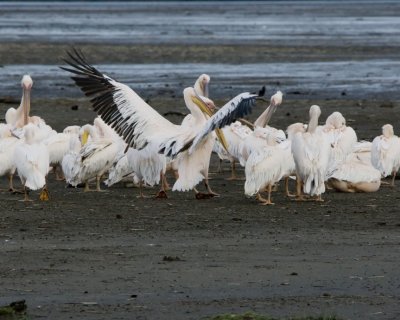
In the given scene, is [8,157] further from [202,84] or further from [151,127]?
[202,84]

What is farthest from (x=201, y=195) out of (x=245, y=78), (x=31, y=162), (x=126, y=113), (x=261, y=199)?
(x=245, y=78)

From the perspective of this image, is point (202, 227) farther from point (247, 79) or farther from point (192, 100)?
point (247, 79)

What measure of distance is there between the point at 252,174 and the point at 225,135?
2.61m

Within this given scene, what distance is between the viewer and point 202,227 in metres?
11.0

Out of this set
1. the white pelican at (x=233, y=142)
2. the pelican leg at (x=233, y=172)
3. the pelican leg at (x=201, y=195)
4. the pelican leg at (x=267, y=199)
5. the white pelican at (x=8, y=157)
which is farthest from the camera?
the pelican leg at (x=233, y=172)

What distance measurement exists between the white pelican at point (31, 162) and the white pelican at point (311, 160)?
2.48 meters

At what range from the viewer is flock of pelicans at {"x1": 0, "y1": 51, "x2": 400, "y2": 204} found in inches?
500

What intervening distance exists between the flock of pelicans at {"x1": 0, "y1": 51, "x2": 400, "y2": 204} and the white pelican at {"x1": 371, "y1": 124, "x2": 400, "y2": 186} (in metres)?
0.01

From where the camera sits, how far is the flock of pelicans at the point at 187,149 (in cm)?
1269

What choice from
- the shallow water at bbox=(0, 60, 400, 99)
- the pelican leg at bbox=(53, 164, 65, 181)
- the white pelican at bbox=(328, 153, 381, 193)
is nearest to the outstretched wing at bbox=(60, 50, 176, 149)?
the pelican leg at bbox=(53, 164, 65, 181)

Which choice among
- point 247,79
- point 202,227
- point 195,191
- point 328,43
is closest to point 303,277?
point 202,227

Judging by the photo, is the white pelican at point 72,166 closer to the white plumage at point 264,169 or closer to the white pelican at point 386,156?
the white plumage at point 264,169

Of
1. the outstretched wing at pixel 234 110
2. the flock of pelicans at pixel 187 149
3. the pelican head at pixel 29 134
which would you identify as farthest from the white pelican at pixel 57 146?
the outstretched wing at pixel 234 110

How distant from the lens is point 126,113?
1353cm
